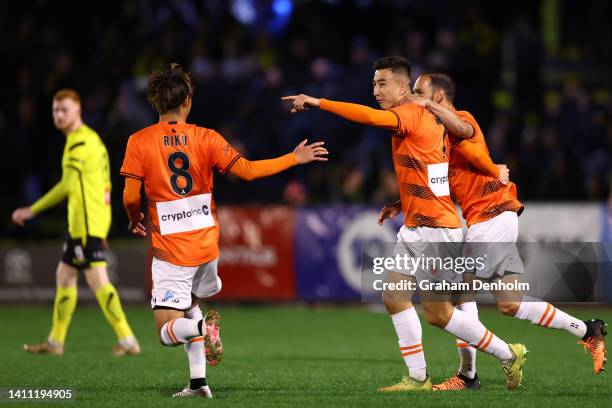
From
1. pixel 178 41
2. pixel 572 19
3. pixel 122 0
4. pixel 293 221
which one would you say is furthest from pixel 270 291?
pixel 572 19

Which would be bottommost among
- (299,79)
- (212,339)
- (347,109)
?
(212,339)

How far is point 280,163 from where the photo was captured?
7.70 m

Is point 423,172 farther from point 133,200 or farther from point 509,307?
point 133,200

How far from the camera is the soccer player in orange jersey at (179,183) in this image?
7.66m

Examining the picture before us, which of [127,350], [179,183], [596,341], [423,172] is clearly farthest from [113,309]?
[596,341]

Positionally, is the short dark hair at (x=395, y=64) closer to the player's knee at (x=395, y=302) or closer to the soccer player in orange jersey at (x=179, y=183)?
the soccer player in orange jersey at (x=179, y=183)

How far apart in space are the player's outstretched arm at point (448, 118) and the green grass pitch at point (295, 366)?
6.04ft

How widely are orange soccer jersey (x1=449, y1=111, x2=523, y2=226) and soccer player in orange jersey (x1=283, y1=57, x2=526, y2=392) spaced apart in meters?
0.38

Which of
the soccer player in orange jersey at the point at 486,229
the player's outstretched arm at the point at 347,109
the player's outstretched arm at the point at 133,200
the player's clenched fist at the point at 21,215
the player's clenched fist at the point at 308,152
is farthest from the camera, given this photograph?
the player's clenched fist at the point at 21,215

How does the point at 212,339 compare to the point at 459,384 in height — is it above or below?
above

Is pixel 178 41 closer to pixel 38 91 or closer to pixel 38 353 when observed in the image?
pixel 38 91

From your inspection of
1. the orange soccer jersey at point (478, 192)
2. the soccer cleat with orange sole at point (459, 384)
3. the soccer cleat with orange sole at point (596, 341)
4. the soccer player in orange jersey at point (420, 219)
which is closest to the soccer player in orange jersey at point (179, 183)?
the soccer player in orange jersey at point (420, 219)

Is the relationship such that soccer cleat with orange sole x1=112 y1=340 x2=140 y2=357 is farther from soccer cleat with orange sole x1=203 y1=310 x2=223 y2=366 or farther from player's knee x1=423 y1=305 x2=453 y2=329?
player's knee x1=423 y1=305 x2=453 y2=329

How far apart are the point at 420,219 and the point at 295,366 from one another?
8.12ft
